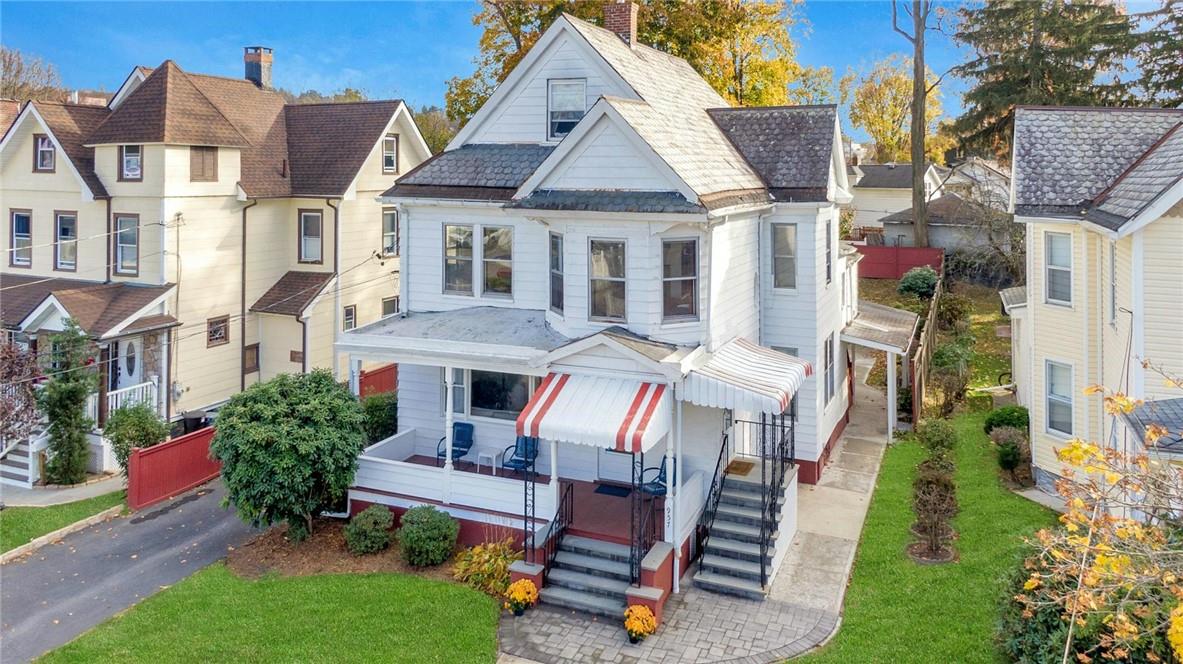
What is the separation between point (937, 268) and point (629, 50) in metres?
28.0

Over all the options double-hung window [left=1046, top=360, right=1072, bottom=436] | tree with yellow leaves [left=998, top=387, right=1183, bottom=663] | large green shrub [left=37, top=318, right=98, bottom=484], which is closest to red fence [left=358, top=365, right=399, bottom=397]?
large green shrub [left=37, top=318, right=98, bottom=484]

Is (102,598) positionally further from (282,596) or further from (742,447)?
(742,447)

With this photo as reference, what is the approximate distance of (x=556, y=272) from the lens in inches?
669

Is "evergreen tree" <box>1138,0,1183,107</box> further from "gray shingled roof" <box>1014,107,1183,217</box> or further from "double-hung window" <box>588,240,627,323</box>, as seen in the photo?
"double-hung window" <box>588,240,627,323</box>

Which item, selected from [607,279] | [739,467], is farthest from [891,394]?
[607,279]

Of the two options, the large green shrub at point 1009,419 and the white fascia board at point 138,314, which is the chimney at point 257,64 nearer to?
the white fascia board at point 138,314

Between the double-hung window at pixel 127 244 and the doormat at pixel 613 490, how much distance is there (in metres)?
17.0

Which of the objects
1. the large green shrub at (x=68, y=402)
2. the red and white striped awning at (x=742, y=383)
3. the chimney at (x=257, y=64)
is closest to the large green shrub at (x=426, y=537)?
the red and white striped awning at (x=742, y=383)

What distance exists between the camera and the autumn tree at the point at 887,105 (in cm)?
6862

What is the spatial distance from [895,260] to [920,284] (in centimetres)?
675

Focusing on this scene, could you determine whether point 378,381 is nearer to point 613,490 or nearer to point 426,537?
point 613,490

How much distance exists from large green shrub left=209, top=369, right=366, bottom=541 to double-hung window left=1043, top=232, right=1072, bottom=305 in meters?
14.9

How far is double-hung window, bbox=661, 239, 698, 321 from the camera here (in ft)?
50.8

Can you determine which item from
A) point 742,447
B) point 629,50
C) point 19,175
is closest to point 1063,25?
point 629,50
